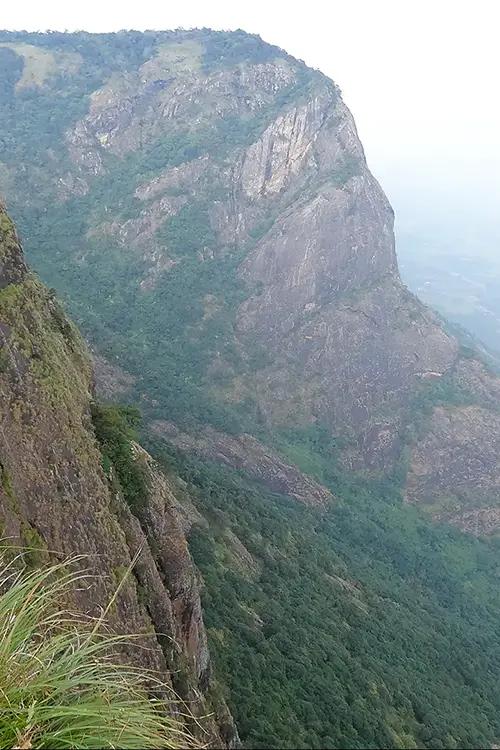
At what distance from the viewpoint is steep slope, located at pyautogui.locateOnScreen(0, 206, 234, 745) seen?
1365 cm

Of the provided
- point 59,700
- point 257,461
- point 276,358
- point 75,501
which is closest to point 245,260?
point 276,358

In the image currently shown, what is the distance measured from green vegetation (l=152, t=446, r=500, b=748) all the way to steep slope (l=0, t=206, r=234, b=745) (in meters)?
5.40

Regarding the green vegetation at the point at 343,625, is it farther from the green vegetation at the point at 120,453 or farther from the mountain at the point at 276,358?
the green vegetation at the point at 120,453

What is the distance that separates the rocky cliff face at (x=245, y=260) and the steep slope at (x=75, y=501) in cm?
4664

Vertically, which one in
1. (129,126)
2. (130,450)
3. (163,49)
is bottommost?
(130,450)

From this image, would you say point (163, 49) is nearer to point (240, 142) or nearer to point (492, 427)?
point (240, 142)

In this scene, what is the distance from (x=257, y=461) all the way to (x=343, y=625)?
34078 mm

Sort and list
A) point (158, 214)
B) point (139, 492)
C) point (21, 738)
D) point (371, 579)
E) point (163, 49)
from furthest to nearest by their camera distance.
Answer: point (163, 49) < point (158, 214) < point (371, 579) < point (139, 492) < point (21, 738)

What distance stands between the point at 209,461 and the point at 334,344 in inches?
1128

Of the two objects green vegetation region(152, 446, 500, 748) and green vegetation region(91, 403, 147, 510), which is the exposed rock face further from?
green vegetation region(91, 403, 147, 510)

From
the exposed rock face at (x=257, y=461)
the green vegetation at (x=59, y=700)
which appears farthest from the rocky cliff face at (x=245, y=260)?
the green vegetation at (x=59, y=700)

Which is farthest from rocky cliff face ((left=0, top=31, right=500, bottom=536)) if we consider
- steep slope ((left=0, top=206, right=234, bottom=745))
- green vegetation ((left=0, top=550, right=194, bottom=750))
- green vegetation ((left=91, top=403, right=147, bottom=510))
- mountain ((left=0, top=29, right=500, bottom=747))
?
green vegetation ((left=0, top=550, right=194, bottom=750))

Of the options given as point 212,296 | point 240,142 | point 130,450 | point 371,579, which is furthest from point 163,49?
point 130,450

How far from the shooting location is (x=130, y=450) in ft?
62.7
